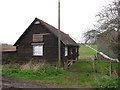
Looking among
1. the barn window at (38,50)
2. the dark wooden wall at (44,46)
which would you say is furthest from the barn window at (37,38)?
the barn window at (38,50)

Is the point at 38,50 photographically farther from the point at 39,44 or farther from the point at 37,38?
the point at 37,38

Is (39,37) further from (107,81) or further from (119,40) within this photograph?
(107,81)

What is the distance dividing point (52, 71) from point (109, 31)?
278 inches

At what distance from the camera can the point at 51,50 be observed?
17656 mm

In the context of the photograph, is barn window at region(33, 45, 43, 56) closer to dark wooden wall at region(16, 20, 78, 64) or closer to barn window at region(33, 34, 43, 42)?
dark wooden wall at region(16, 20, 78, 64)

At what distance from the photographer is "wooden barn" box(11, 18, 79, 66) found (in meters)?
17.6

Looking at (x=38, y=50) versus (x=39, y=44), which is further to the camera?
(x=38, y=50)

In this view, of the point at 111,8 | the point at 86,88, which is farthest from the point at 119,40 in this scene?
the point at 86,88

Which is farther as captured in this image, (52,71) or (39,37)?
(39,37)

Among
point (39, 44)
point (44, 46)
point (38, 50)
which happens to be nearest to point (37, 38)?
point (39, 44)

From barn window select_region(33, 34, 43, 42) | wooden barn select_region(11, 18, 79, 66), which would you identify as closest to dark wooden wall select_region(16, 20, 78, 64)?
wooden barn select_region(11, 18, 79, 66)

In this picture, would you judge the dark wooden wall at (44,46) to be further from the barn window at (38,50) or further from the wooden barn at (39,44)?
the barn window at (38,50)

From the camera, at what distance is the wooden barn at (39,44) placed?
17.6 meters

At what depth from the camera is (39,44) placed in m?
18.0
